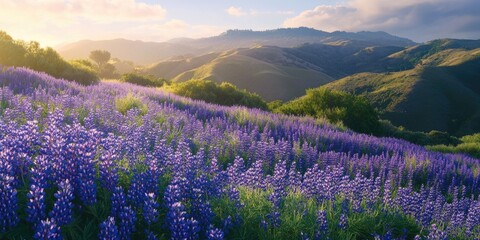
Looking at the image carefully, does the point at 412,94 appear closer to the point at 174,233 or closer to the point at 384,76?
the point at 384,76

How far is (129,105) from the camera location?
9820 mm

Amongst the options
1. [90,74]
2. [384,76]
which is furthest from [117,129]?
[384,76]

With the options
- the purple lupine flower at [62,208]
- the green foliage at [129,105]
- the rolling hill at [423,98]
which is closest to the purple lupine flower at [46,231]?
the purple lupine flower at [62,208]

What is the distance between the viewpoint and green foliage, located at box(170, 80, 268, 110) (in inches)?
797

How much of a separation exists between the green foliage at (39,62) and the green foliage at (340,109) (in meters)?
9.32

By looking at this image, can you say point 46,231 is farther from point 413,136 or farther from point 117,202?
point 413,136

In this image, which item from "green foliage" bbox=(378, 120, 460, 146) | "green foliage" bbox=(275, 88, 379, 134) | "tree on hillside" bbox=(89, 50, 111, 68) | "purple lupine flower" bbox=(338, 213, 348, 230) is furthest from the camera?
"tree on hillside" bbox=(89, 50, 111, 68)

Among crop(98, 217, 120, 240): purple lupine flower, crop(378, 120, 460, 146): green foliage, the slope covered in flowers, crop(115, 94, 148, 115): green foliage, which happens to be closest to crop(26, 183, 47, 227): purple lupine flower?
the slope covered in flowers

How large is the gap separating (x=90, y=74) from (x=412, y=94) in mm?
77490

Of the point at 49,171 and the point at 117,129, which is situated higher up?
the point at 49,171

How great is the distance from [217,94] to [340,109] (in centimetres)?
673

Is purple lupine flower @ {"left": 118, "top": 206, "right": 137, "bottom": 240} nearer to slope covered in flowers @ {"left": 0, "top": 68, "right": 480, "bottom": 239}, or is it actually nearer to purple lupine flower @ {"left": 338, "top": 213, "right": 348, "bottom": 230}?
slope covered in flowers @ {"left": 0, "top": 68, "right": 480, "bottom": 239}

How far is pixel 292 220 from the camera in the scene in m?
3.84

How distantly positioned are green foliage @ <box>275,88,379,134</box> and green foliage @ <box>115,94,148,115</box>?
395 inches
